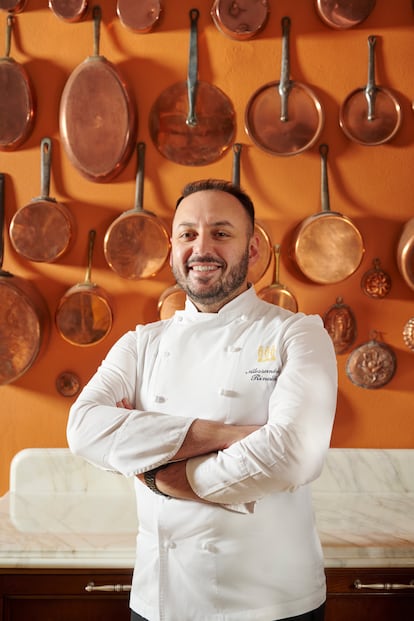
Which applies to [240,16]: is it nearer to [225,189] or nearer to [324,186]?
[324,186]

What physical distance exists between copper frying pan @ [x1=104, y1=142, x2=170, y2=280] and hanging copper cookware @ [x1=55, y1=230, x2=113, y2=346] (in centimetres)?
12

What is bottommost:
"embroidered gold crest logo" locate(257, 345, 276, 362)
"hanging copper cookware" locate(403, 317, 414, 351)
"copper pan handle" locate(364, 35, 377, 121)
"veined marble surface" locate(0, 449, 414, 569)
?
"veined marble surface" locate(0, 449, 414, 569)

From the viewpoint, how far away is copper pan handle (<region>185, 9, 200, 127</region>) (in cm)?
204

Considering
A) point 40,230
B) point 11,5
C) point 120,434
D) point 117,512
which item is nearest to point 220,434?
point 120,434

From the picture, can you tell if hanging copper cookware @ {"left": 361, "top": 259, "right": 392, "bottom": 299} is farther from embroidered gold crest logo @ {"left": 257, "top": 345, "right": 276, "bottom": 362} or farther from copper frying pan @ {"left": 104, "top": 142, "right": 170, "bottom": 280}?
embroidered gold crest logo @ {"left": 257, "top": 345, "right": 276, "bottom": 362}

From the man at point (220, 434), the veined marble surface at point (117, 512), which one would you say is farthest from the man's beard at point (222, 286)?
the veined marble surface at point (117, 512)

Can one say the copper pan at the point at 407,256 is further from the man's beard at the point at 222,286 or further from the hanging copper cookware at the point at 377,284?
the man's beard at the point at 222,286

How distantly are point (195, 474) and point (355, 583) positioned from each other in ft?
2.34

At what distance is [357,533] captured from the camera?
1.62m

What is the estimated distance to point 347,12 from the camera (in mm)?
2045

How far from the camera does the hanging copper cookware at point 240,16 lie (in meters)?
2.05

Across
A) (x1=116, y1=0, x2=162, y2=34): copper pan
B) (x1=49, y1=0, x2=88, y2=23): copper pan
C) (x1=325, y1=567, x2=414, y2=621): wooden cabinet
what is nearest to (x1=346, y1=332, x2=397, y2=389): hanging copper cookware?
(x1=325, y1=567, x2=414, y2=621): wooden cabinet

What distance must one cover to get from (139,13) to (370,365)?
136cm

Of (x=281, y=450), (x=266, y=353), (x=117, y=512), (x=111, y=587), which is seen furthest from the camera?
(x=117, y=512)
